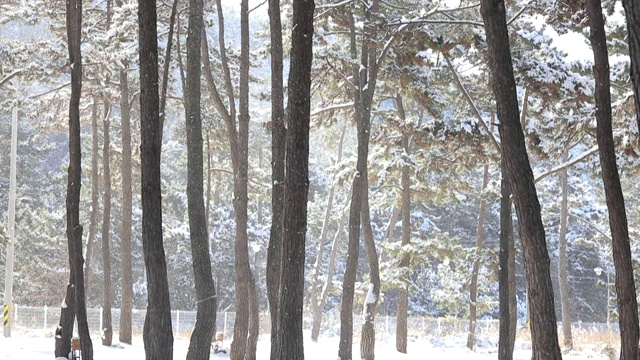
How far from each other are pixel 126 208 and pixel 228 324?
1682 centimetres

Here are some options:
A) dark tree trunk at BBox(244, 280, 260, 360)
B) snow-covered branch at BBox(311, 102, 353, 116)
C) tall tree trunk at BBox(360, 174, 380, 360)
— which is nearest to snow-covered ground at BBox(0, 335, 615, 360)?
tall tree trunk at BBox(360, 174, 380, 360)

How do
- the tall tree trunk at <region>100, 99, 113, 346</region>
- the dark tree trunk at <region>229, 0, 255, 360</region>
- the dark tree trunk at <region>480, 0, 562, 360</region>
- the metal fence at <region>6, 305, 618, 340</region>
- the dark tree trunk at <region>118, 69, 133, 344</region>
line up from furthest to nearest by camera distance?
the metal fence at <region>6, 305, 618, 340</region>
the dark tree trunk at <region>118, 69, 133, 344</region>
the tall tree trunk at <region>100, 99, 113, 346</region>
the dark tree trunk at <region>229, 0, 255, 360</region>
the dark tree trunk at <region>480, 0, 562, 360</region>

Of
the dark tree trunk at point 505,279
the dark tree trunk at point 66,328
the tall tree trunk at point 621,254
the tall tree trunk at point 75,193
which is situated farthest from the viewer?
the dark tree trunk at point 505,279

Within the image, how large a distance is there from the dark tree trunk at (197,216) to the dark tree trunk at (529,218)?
5.25 m

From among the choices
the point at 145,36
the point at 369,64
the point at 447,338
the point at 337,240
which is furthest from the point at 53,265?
the point at 145,36

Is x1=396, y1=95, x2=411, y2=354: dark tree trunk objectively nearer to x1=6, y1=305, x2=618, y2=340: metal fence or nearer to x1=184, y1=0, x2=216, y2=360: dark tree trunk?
x1=6, y1=305, x2=618, y2=340: metal fence

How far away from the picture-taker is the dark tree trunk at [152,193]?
33.5 feet

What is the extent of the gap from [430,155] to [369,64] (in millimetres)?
3265

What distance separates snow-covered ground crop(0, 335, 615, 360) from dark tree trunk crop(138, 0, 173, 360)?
6.34 m

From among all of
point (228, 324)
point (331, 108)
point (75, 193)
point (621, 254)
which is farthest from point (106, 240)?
point (228, 324)

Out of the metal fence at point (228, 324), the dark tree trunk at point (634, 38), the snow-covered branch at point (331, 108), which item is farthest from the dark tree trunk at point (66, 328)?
the metal fence at point (228, 324)

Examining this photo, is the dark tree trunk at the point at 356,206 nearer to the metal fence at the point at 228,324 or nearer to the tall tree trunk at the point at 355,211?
the tall tree trunk at the point at 355,211

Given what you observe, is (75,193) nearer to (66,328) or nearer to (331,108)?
(66,328)

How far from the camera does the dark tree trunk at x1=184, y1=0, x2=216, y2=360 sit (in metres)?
12.4
